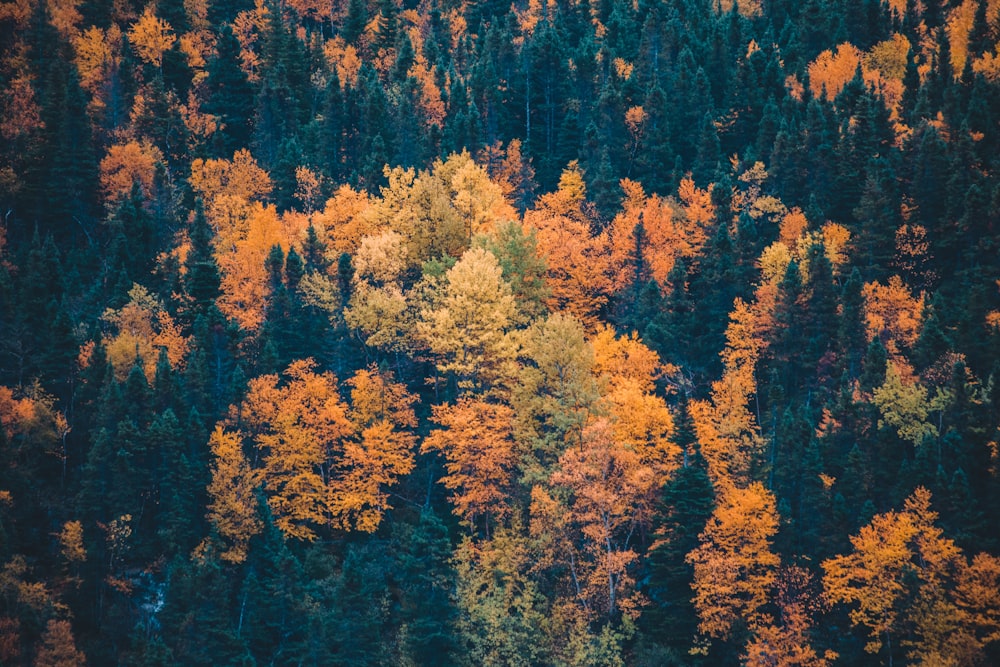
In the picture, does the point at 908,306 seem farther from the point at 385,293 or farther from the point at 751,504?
the point at 385,293

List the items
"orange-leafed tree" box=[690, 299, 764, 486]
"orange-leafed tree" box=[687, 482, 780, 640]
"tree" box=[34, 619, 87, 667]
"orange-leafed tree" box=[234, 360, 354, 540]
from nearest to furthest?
1. "orange-leafed tree" box=[687, 482, 780, 640]
2. "orange-leafed tree" box=[690, 299, 764, 486]
3. "tree" box=[34, 619, 87, 667]
4. "orange-leafed tree" box=[234, 360, 354, 540]

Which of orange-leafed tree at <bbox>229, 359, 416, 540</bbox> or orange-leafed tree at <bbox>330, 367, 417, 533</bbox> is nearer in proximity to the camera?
orange-leafed tree at <bbox>330, 367, 417, 533</bbox>

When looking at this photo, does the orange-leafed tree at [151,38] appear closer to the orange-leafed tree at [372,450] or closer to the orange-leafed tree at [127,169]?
the orange-leafed tree at [127,169]

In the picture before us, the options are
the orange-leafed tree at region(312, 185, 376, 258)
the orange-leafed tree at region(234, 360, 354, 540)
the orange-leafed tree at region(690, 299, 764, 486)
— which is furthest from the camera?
the orange-leafed tree at region(312, 185, 376, 258)

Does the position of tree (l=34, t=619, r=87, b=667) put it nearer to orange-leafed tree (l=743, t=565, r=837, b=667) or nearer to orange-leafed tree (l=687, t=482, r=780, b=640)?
orange-leafed tree (l=687, t=482, r=780, b=640)

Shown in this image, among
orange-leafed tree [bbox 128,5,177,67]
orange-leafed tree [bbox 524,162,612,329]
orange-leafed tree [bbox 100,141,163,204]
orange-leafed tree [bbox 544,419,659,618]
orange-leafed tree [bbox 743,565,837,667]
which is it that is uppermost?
orange-leafed tree [bbox 128,5,177,67]

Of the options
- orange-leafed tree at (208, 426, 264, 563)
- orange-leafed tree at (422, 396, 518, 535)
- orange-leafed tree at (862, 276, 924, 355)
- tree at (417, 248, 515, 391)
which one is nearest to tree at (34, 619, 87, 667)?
orange-leafed tree at (208, 426, 264, 563)

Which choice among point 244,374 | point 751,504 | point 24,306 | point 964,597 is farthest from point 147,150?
point 964,597
